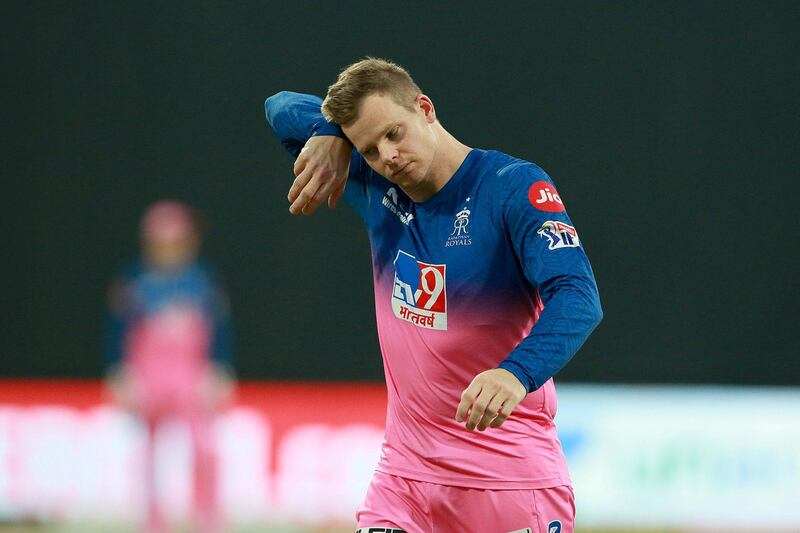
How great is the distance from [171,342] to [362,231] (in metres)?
1.57

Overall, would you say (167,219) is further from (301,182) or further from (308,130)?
(301,182)

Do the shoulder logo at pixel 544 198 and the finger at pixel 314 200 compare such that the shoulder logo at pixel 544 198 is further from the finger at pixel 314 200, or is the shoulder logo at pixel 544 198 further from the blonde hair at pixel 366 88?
the finger at pixel 314 200

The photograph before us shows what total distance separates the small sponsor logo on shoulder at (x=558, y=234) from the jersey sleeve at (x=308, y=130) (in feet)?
2.53

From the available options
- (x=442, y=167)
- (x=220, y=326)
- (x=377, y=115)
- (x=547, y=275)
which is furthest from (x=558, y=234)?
(x=220, y=326)

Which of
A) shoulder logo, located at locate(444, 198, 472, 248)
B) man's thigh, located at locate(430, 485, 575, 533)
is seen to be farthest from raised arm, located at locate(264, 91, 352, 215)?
man's thigh, located at locate(430, 485, 575, 533)

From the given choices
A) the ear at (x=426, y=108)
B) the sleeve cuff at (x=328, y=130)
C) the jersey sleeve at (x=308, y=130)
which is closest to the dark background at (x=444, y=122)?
the jersey sleeve at (x=308, y=130)

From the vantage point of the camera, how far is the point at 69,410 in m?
8.76

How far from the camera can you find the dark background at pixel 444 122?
8758 mm

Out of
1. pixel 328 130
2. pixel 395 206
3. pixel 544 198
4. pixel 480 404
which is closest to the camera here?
pixel 480 404

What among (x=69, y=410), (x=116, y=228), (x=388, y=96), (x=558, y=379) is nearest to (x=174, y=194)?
(x=116, y=228)

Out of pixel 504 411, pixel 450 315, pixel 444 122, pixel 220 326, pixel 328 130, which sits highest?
pixel 444 122

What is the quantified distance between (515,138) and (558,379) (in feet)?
5.67

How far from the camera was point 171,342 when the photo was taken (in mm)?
8867

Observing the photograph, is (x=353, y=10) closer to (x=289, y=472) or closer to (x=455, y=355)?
(x=289, y=472)
